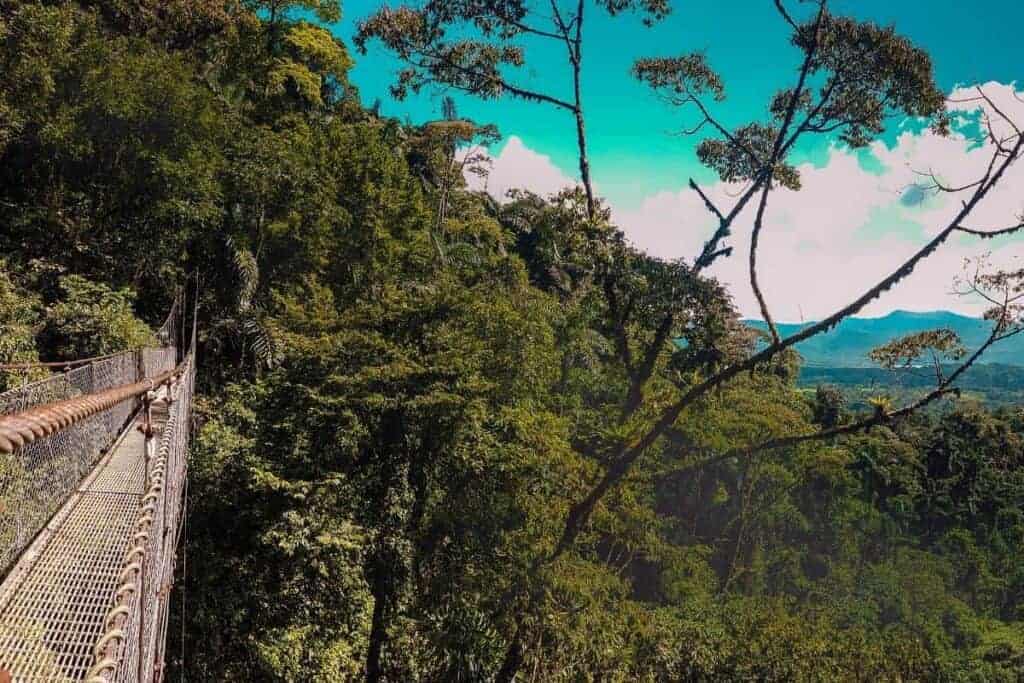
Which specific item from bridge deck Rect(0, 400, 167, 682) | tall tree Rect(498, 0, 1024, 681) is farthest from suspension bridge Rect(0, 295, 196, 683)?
tall tree Rect(498, 0, 1024, 681)

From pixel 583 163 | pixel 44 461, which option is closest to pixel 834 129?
pixel 583 163

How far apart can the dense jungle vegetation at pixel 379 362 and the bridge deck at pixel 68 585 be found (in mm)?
5189

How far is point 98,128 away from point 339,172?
186 inches

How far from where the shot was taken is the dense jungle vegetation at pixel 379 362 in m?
7.06

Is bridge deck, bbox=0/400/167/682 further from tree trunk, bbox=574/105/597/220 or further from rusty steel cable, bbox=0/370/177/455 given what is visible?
tree trunk, bbox=574/105/597/220

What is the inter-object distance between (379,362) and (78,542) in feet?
21.5

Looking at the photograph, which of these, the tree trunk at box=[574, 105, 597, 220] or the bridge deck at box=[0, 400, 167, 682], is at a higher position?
the tree trunk at box=[574, 105, 597, 220]

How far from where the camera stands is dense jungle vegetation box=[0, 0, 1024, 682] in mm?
7059

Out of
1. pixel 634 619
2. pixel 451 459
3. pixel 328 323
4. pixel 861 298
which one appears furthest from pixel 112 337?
pixel 861 298

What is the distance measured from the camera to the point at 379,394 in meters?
8.21

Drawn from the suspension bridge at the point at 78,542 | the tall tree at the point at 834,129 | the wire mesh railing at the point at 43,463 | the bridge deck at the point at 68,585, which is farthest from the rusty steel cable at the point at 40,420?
the tall tree at the point at 834,129

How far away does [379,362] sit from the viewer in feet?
28.3

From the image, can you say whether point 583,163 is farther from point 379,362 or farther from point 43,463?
point 43,463

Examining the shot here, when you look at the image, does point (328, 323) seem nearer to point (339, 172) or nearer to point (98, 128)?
point (98, 128)
